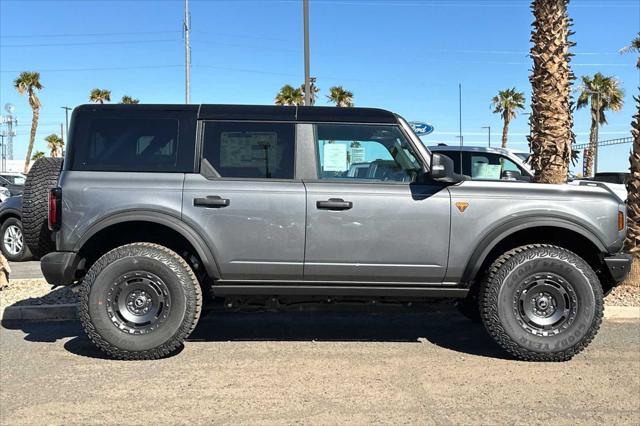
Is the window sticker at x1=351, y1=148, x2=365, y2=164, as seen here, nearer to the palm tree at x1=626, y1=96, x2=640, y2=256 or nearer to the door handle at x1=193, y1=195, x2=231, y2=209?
the door handle at x1=193, y1=195, x2=231, y2=209

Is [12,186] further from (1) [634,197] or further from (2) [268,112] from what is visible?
(1) [634,197]

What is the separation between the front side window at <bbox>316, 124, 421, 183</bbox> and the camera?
15.4 ft

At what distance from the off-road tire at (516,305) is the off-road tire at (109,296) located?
2572 millimetres

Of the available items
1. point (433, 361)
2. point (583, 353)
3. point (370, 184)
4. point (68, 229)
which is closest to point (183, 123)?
point (68, 229)

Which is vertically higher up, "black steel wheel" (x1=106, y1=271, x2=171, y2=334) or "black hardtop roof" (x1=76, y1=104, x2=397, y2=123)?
"black hardtop roof" (x1=76, y1=104, x2=397, y2=123)

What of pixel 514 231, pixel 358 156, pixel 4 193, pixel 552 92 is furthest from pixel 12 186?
pixel 514 231

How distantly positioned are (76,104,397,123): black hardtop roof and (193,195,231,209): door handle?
2.34 ft

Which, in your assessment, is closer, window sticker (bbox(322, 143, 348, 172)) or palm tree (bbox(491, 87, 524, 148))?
window sticker (bbox(322, 143, 348, 172))

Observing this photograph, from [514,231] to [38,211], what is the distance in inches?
161

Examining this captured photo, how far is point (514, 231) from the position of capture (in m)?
4.56

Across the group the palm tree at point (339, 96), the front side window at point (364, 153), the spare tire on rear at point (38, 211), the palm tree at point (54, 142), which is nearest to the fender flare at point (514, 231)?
the front side window at point (364, 153)

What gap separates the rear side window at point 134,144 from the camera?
4.65 meters

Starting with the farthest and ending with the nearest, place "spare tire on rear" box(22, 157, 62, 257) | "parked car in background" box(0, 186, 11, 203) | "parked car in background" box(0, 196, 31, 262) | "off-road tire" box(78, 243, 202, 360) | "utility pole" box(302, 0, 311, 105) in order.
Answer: "parked car in background" box(0, 186, 11, 203) < "utility pole" box(302, 0, 311, 105) < "parked car in background" box(0, 196, 31, 262) < "spare tire on rear" box(22, 157, 62, 257) < "off-road tire" box(78, 243, 202, 360)

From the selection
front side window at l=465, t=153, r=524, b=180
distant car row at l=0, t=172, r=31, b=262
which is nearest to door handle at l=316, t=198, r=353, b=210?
front side window at l=465, t=153, r=524, b=180
